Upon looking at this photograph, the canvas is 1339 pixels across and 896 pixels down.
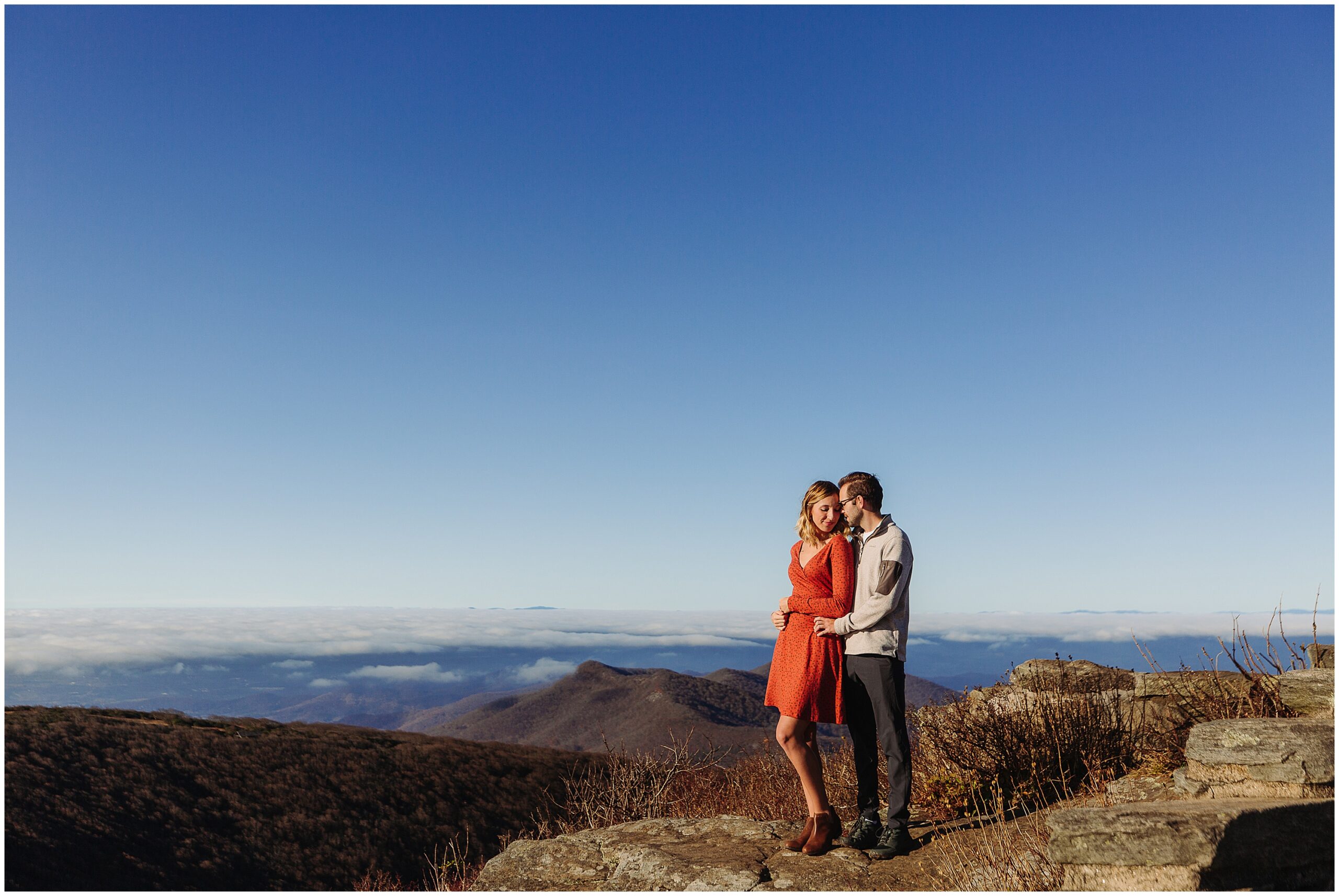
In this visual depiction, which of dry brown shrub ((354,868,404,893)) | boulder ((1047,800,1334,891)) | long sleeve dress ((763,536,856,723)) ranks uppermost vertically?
long sleeve dress ((763,536,856,723))

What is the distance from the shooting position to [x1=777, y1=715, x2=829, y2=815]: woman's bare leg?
500 cm

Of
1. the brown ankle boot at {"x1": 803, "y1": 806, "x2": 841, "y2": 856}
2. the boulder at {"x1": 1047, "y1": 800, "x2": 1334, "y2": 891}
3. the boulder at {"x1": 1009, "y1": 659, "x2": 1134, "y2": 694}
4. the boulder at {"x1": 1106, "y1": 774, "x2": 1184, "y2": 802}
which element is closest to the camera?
the boulder at {"x1": 1047, "y1": 800, "x2": 1334, "y2": 891}

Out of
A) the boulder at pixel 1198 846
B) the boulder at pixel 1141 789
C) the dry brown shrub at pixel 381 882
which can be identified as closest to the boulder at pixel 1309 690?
the boulder at pixel 1141 789

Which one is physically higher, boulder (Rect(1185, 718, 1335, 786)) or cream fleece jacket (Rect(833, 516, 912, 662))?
cream fleece jacket (Rect(833, 516, 912, 662))

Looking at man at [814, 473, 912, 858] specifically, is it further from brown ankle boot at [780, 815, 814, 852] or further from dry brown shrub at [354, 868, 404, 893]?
dry brown shrub at [354, 868, 404, 893]

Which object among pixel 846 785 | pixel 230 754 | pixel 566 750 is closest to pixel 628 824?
pixel 846 785

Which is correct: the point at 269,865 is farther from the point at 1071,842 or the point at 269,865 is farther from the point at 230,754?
the point at 1071,842

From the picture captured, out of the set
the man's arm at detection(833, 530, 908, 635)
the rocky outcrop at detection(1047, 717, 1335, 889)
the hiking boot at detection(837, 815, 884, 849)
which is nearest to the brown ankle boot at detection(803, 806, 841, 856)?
the hiking boot at detection(837, 815, 884, 849)

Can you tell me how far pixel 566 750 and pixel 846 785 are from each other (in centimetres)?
A: 3299

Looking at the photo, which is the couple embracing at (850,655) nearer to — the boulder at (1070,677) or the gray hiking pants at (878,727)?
the gray hiking pants at (878,727)

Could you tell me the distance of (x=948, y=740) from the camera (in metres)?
6.89

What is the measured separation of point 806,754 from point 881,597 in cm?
111

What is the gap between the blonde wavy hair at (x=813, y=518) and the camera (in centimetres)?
514

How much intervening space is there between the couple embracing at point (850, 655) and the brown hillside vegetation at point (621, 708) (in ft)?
146
